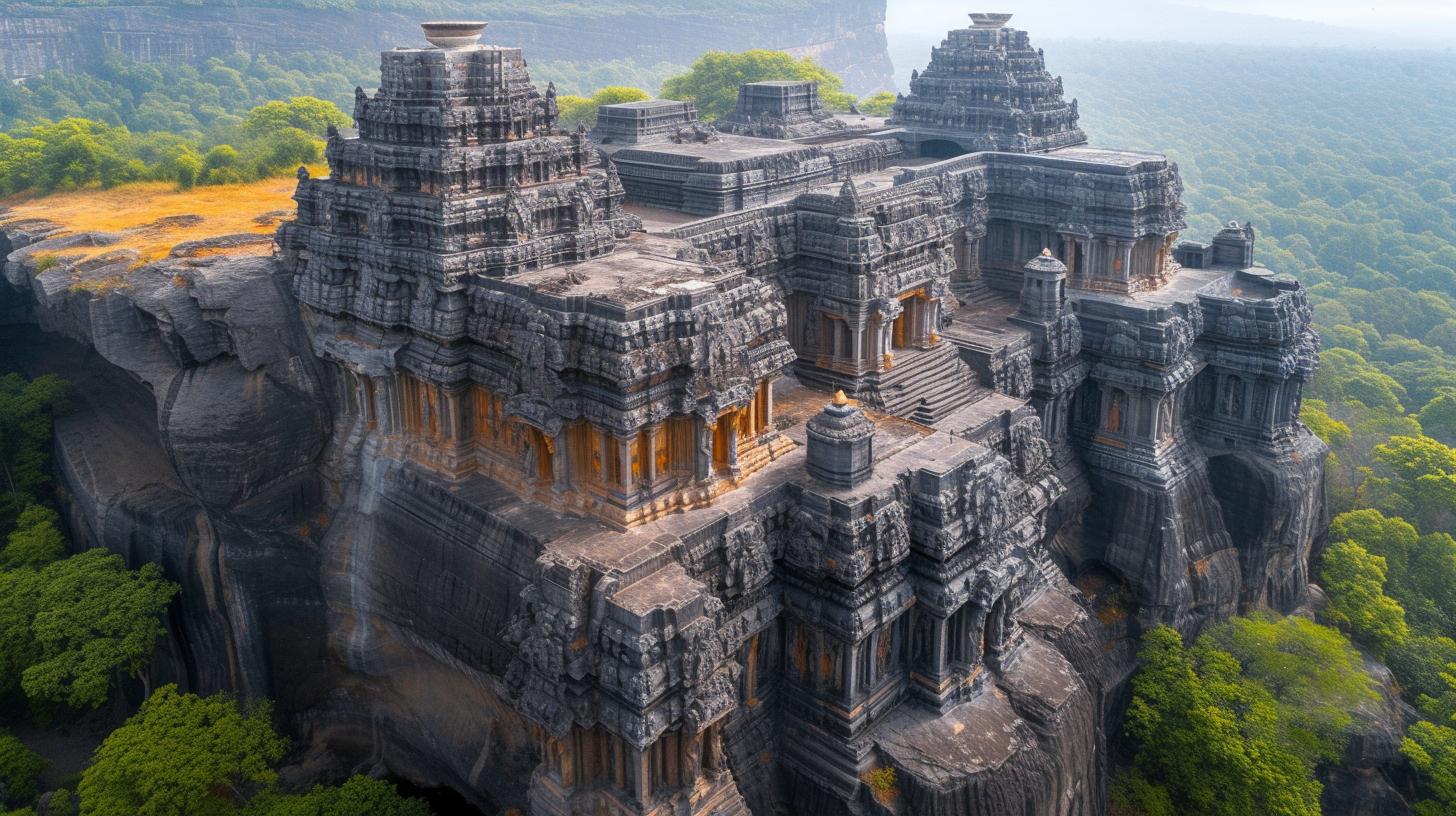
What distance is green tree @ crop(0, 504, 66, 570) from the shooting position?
20875 mm

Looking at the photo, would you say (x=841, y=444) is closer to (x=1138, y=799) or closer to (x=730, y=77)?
(x=1138, y=799)

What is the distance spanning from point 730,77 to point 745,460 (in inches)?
1361

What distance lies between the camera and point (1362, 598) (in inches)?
939

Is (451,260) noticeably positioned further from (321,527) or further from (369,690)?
(369,690)

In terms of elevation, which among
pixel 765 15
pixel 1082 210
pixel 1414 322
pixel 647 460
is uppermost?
pixel 765 15

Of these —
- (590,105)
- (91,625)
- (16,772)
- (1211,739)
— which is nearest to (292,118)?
(590,105)

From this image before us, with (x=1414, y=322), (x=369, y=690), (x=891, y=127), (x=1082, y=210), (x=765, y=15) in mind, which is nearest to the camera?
(x=369, y=690)

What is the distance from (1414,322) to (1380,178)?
35661 mm

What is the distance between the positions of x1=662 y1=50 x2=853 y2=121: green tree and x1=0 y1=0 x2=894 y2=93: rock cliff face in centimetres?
4998

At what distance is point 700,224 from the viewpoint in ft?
65.1

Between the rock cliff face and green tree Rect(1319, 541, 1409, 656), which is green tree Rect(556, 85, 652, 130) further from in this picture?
the rock cliff face

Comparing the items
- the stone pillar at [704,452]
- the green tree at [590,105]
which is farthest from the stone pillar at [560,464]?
the green tree at [590,105]

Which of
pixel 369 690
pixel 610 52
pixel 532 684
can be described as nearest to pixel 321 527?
pixel 369 690

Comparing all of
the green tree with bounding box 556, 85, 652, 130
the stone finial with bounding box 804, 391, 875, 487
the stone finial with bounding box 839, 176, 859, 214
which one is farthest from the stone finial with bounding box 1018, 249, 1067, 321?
the green tree with bounding box 556, 85, 652, 130
